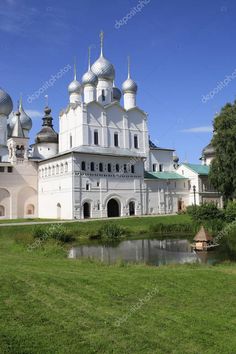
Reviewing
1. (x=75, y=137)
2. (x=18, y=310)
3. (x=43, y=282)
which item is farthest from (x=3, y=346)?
(x=75, y=137)

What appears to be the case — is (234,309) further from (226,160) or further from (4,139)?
(4,139)

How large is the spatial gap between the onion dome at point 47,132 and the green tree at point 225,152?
66.5 feet

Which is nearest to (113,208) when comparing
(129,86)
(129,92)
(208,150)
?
(129,92)

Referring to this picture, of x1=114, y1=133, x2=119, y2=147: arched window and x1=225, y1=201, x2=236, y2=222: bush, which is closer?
x1=225, y1=201, x2=236, y2=222: bush

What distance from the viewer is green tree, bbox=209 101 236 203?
117ft

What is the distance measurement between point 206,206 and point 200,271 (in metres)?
19.8

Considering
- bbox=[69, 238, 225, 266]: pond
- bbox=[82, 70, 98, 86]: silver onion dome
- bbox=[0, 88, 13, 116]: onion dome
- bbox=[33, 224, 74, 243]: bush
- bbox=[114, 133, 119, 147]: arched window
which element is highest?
bbox=[82, 70, 98, 86]: silver onion dome

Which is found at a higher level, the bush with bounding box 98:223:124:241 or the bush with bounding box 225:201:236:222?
the bush with bounding box 225:201:236:222

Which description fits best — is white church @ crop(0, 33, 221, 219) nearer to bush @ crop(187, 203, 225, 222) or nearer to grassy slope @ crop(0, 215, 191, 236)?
grassy slope @ crop(0, 215, 191, 236)

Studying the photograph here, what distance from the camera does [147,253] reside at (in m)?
20.8

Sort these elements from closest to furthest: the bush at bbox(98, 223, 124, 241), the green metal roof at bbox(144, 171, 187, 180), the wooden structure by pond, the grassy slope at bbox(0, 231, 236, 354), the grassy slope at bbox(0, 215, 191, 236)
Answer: the grassy slope at bbox(0, 231, 236, 354) → the wooden structure by pond → the grassy slope at bbox(0, 215, 191, 236) → the bush at bbox(98, 223, 124, 241) → the green metal roof at bbox(144, 171, 187, 180)

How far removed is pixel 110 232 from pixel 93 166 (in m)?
11.7

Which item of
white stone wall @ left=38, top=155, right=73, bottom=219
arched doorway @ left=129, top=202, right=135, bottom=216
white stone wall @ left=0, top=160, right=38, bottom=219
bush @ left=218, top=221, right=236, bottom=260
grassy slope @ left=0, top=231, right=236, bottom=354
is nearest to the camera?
grassy slope @ left=0, top=231, right=236, bottom=354

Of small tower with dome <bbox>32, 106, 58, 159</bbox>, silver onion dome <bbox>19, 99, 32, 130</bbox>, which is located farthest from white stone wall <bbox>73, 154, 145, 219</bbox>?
silver onion dome <bbox>19, 99, 32, 130</bbox>
